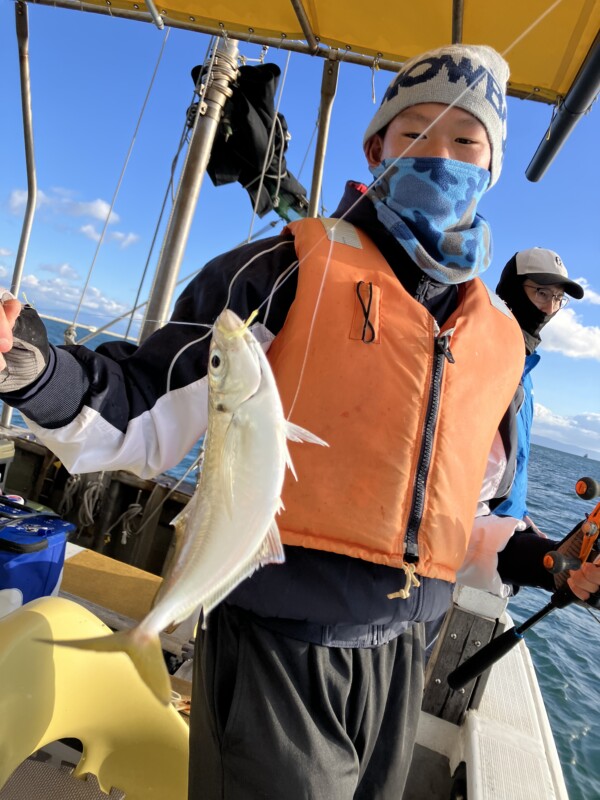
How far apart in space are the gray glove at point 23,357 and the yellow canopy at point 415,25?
3.55m

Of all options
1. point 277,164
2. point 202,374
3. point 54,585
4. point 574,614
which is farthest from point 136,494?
point 574,614

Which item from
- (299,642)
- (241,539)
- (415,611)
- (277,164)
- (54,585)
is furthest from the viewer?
(277,164)

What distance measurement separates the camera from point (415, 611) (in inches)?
69.1

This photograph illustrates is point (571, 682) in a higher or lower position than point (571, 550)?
lower

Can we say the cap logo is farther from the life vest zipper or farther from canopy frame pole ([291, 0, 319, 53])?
canopy frame pole ([291, 0, 319, 53])

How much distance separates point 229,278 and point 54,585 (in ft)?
8.84

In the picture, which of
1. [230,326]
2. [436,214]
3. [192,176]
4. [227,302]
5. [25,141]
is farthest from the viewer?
[25,141]

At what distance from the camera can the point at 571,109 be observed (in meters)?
4.00

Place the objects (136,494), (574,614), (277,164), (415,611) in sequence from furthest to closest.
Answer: (574,614) < (136,494) < (277,164) < (415,611)

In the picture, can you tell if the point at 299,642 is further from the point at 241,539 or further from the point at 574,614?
the point at 574,614

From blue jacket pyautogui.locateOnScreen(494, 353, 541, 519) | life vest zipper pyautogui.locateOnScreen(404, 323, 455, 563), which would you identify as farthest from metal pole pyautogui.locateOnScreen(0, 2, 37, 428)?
blue jacket pyautogui.locateOnScreen(494, 353, 541, 519)

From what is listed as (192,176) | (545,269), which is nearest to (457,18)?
(545,269)

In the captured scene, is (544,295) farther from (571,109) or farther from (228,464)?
(228,464)

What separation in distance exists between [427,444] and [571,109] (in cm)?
366
